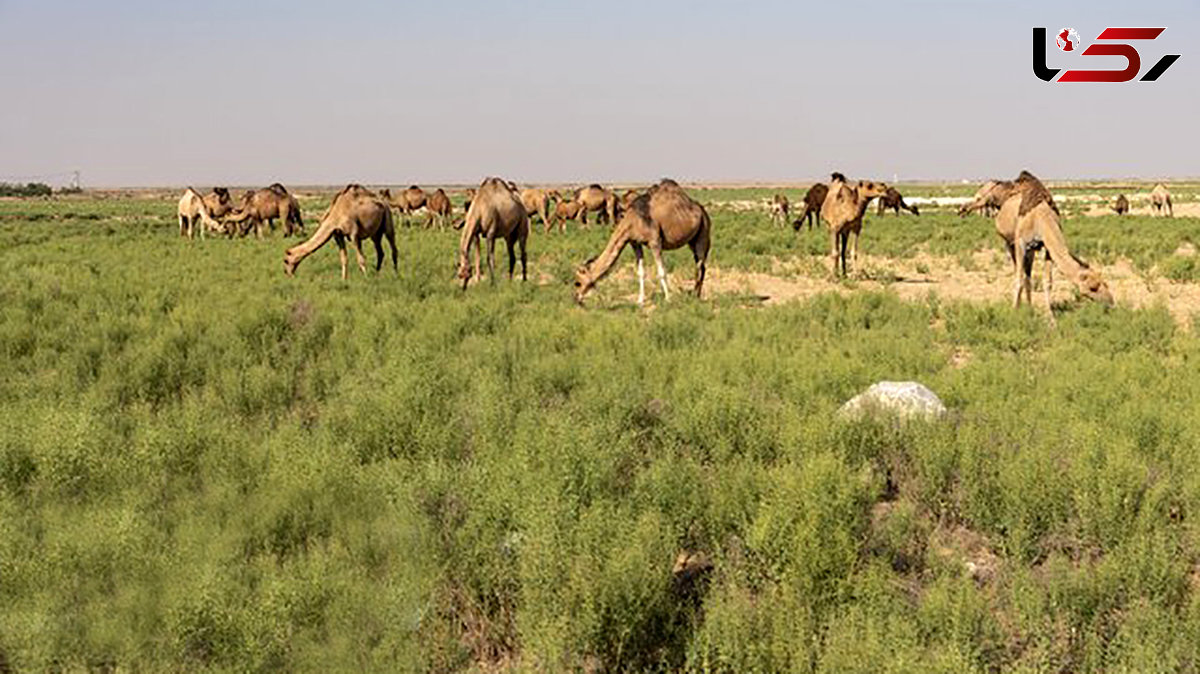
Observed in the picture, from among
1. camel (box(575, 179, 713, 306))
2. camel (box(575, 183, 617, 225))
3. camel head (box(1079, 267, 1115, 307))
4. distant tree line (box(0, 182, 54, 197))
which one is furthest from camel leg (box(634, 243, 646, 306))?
distant tree line (box(0, 182, 54, 197))

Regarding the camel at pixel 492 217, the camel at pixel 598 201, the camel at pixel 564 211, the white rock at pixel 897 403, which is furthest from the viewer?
the camel at pixel 598 201

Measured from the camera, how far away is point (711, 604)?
4.16m

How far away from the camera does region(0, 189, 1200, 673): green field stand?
13.0 feet

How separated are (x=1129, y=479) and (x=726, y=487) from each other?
2605 millimetres

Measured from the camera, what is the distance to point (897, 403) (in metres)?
7.06

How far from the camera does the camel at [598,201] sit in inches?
1564

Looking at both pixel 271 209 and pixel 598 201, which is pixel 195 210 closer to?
pixel 271 209

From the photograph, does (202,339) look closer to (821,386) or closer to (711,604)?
(821,386)

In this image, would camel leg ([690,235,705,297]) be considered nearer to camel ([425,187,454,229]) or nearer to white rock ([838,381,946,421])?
white rock ([838,381,946,421])

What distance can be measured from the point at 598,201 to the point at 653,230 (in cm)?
2675

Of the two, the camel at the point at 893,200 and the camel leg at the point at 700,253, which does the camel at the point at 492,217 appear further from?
the camel at the point at 893,200

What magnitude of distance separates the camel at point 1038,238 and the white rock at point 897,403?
19.9 feet

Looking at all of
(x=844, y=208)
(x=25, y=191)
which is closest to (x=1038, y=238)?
(x=844, y=208)

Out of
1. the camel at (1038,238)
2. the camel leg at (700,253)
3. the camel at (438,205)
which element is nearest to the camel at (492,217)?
the camel leg at (700,253)
